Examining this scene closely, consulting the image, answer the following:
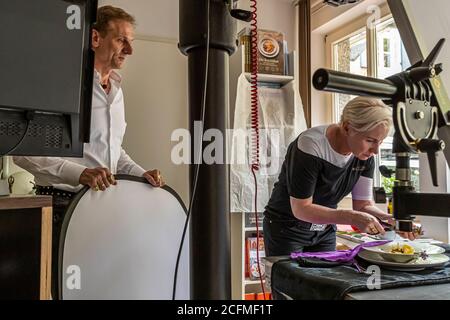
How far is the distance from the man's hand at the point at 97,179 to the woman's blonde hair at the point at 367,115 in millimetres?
900

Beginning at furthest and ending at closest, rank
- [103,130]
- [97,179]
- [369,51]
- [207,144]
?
[369,51] → [103,130] → [97,179] → [207,144]

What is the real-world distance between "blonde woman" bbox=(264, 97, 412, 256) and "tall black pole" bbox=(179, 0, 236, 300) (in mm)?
719

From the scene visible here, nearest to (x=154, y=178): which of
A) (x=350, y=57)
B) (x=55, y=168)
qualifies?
(x=55, y=168)

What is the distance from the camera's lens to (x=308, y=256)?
999 mm

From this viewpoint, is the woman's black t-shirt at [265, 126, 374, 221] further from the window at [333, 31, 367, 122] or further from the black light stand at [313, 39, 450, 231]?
the window at [333, 31, 367, 122]

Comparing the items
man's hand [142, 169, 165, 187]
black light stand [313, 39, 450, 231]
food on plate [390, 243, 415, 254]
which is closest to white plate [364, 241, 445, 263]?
food on plate [390, 243, 415, 254]

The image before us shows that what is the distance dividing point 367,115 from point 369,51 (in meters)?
1.51

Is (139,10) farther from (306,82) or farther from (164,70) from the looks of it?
(306,82)

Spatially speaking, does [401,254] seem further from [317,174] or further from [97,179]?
[97,179]

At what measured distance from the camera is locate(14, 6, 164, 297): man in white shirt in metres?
1.22

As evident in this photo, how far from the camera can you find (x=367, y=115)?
52.3 inches

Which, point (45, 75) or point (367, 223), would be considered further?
point (367, 223)
